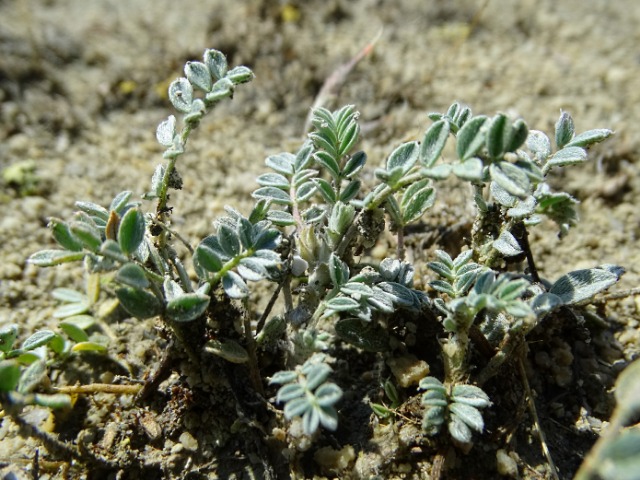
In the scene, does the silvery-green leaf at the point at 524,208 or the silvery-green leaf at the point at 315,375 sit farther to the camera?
the silvery-green leaf at the point at 524,208

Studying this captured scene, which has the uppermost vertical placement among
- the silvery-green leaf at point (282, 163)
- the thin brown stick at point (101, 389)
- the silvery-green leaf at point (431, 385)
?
the silvery-green leaf at point (282, 163)

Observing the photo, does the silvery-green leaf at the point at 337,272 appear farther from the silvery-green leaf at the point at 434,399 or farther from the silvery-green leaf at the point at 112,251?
the silvery-green leaf at the point at 112,251

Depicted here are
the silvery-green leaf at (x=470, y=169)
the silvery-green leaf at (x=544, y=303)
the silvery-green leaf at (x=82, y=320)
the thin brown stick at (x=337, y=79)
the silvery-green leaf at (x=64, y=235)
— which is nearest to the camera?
the silvery-green leaf at (x=470, y=169)

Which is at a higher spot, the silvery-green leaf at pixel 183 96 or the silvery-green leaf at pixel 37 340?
the silvery-green leaf at pixel 183 96

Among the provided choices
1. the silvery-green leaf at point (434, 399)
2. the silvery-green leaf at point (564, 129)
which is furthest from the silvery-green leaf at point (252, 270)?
the silvery-green leaf at point (564, 129)

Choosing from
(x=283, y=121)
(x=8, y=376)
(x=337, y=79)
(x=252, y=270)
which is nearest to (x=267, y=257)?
(x=252, y=270)

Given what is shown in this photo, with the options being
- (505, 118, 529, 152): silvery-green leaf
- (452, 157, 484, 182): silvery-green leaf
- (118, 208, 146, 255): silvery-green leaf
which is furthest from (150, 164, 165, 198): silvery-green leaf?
(505, 118, 529, 152): silvery-green leaf

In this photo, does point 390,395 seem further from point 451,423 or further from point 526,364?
point 526,364

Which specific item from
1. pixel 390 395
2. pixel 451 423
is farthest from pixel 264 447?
pixel 451 423
